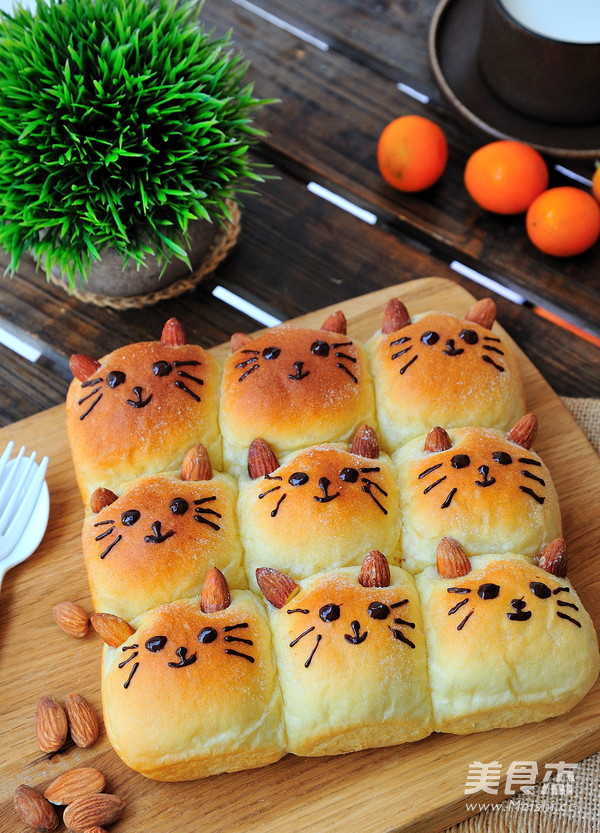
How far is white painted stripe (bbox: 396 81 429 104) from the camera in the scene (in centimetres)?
220

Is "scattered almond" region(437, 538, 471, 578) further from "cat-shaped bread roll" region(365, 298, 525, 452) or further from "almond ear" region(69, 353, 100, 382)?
"almond ear" region(69, 353, 100, 382)

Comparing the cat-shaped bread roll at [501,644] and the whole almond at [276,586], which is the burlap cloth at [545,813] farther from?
the whole almond at [276,586]

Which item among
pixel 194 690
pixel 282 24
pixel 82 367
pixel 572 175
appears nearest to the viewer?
pixel 194 690

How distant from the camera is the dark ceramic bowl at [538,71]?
1770 mm

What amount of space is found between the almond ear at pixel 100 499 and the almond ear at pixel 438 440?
0.58 meters

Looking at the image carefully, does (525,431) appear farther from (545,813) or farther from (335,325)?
(545,813)

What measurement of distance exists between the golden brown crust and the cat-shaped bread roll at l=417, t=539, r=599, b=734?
507 mm

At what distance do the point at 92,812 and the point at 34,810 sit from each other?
10cm

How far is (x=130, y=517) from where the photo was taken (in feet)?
4.21

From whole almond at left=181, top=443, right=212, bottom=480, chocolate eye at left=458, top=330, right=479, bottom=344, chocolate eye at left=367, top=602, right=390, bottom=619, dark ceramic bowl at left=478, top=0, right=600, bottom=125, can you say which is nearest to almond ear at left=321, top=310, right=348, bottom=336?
chocolate eye at left=458, top=330, right=479, bottom=344

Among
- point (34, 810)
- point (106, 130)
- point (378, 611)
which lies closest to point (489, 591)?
point (378, 611)

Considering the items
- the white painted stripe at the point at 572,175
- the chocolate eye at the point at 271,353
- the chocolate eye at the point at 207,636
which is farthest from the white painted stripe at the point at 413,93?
the chocolate eye at the point at 207,636

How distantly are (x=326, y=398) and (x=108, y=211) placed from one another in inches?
23.2

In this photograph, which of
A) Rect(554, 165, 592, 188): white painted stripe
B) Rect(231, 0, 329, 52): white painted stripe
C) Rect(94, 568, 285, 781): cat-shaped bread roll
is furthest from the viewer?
Rect(231, 0, 329, 52): white painted stripe
